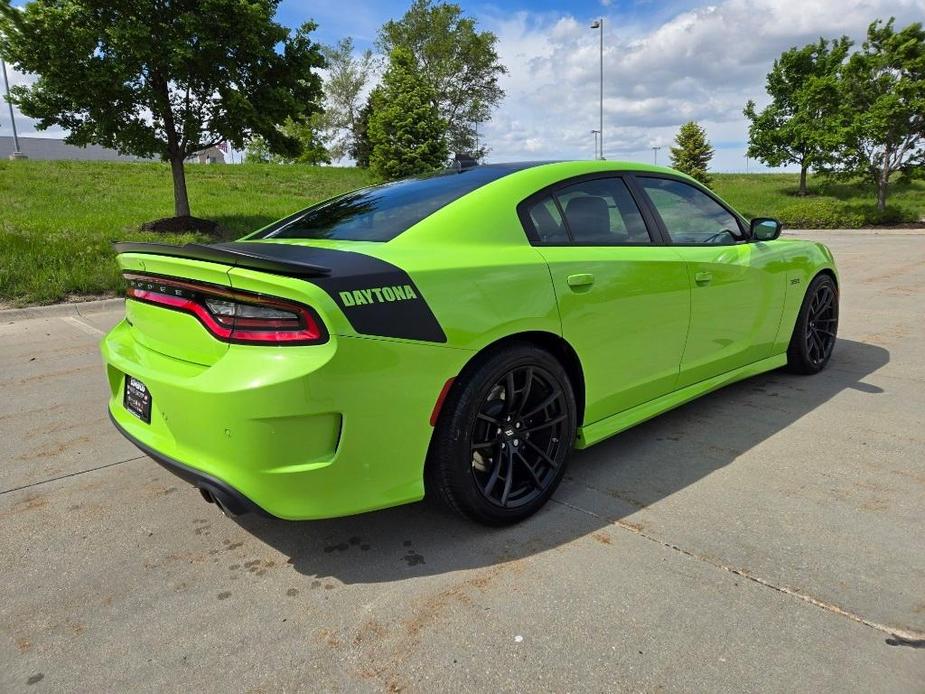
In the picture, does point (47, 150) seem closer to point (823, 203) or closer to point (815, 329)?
point (823, 203)

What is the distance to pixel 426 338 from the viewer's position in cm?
221

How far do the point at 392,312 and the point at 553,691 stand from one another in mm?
1237

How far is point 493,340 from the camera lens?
7.88ft

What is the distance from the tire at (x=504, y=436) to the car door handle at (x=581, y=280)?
337 mm

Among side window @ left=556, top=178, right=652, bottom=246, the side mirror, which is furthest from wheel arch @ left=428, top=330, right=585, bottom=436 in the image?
the side mirror

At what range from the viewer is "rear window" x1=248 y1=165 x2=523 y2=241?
267 centimetres

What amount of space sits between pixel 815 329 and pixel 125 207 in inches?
579

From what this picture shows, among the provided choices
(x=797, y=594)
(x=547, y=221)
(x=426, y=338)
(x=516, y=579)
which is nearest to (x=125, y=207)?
(x=547, y=221)

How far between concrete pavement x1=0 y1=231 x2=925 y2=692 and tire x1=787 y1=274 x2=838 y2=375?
98 centimetres

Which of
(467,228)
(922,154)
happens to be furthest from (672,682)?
(922,154)

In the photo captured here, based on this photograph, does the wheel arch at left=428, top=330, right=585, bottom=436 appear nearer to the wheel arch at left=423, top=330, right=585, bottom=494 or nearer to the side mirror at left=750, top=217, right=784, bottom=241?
the wheel arch at left=423, top=330, right=585, bottom=494

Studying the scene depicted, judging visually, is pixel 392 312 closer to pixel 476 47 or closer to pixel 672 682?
pixel 672 682

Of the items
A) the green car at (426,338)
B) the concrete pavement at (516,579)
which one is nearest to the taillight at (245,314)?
the green car at (426,338)

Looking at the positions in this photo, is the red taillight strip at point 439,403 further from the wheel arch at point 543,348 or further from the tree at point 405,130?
the tree at point 405,130
